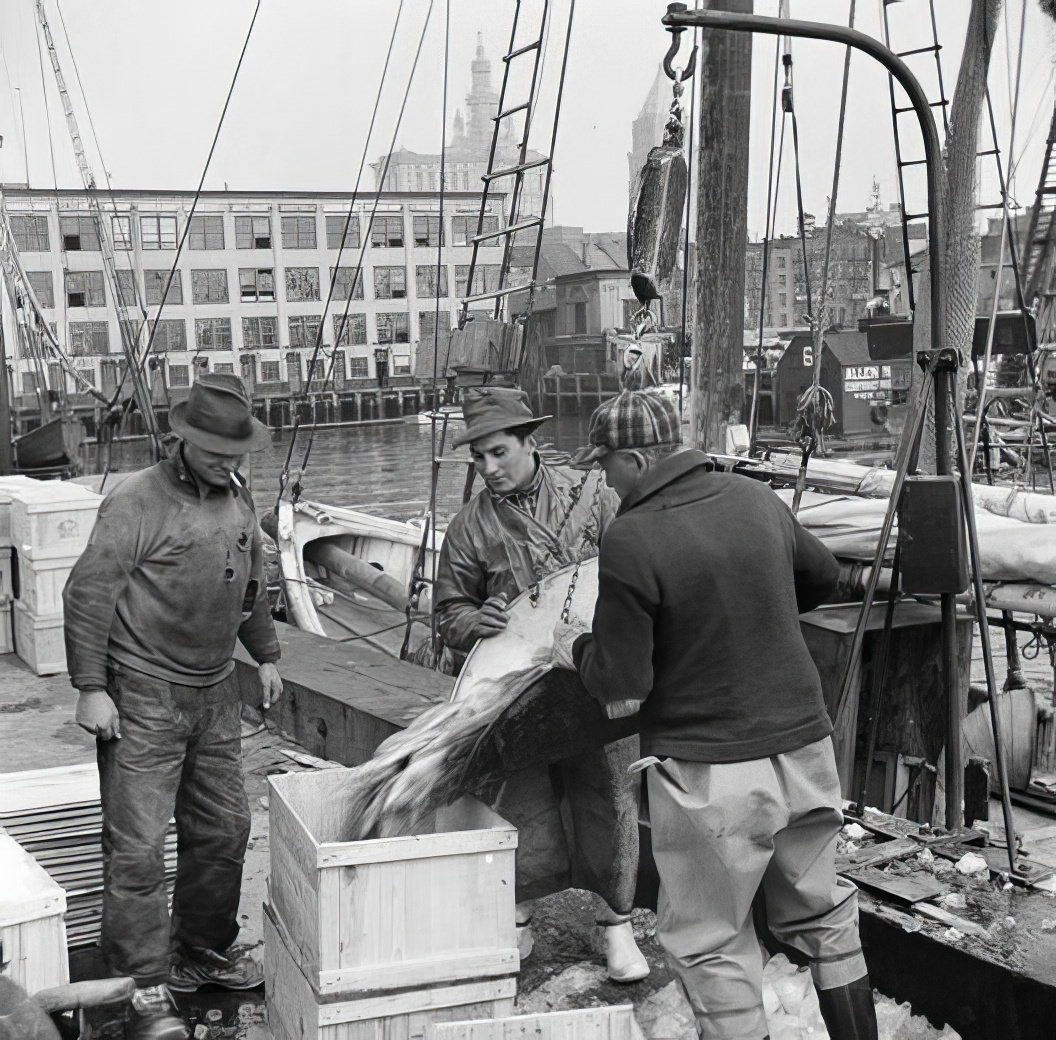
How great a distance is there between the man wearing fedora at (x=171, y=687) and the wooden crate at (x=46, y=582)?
5.57 m

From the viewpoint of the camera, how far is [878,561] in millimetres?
5391

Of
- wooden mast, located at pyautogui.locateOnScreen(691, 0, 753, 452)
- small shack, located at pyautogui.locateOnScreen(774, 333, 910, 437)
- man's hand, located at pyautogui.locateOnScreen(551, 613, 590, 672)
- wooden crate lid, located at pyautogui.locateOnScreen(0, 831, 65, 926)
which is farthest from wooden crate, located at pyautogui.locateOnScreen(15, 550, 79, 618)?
small shack, located at pyautogui.locateOnScreen(774, 333, 910, 437)

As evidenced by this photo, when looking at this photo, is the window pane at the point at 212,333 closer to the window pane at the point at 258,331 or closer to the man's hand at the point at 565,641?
the window pane at the point at 258,331

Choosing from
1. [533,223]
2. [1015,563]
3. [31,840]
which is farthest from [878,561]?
[533,223]

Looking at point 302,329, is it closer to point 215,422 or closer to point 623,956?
point 215,422

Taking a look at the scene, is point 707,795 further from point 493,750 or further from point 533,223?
point 533,223

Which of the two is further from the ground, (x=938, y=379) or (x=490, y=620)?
(x=938, y=379)

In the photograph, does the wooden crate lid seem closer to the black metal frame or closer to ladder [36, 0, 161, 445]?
the black metal frame

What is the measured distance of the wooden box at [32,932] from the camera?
3416 mm

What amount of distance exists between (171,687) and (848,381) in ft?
160

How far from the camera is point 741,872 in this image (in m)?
3.24

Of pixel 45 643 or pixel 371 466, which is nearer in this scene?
pixel 45 643

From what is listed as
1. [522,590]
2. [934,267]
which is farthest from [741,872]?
[934,267]

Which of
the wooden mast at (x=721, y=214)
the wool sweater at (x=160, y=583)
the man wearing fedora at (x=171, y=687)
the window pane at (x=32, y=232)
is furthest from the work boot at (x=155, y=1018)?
the window pane at (x=32, y=232)
